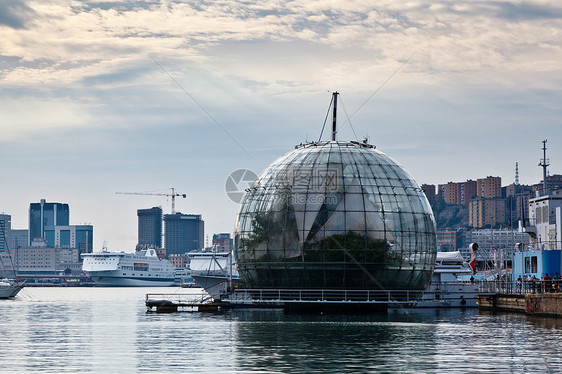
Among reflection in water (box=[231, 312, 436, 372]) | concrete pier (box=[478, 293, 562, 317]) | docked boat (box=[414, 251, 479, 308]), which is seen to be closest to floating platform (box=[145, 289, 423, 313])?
docked boat (box=[414, 251, 479, 308])

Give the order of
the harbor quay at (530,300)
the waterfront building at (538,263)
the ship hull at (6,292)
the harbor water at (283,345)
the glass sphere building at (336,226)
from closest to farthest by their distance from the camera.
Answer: the harbor water at (283,345) < the harbor quay at (530,300) < the glass sphere building at (336,226) < the waterfront building at (538,263) < the ship hull at (6,292)

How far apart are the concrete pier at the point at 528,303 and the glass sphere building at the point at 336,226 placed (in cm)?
703

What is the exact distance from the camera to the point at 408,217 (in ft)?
228

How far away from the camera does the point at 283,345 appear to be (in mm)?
40562

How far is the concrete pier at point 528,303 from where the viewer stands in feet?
200

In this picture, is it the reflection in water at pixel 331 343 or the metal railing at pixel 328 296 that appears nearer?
the reflection in water at pixel 331 343

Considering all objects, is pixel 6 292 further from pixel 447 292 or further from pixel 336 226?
pixel 336 226

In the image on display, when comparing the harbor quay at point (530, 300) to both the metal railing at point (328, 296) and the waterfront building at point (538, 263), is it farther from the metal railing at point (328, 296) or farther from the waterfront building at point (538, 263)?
the metal railing at point (328, 296)

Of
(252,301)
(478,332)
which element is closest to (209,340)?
(478,332)

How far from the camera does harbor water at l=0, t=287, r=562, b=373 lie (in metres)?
32.7

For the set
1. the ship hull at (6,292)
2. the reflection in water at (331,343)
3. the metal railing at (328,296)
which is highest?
the metal railing at (328,296)

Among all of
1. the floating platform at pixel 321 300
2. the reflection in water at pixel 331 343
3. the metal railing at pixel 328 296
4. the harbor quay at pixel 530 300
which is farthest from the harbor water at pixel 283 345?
the floating platform at pixel 321 300

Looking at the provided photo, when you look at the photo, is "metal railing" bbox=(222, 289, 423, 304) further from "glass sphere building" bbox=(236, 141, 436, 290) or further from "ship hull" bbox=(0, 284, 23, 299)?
"ship hull" bbox=(0, 284, 23, 299)

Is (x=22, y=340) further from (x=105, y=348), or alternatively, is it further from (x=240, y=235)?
(x=240, y=235)
